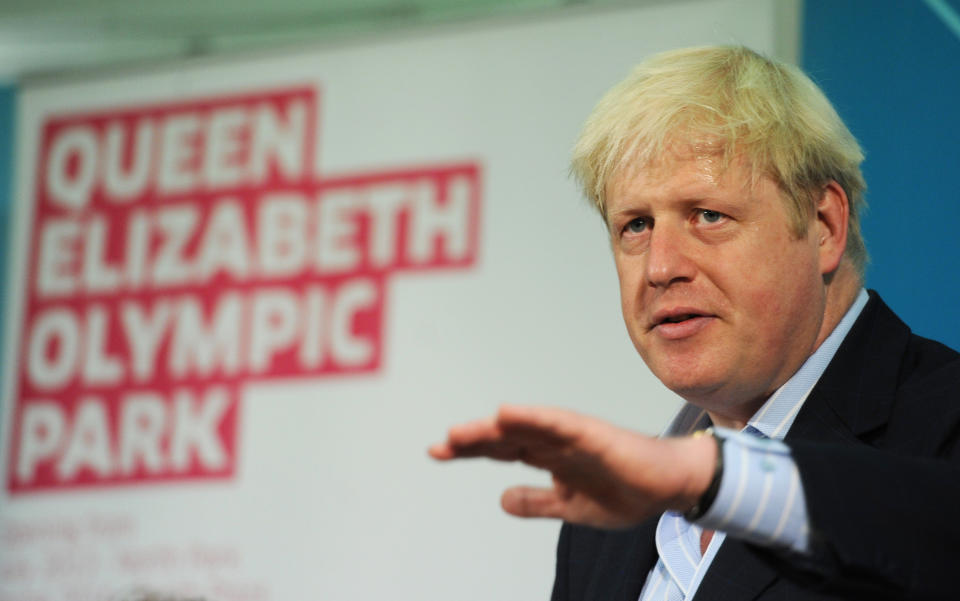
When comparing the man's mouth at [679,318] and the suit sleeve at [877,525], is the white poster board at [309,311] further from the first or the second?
the suit sleeve at [877,525]

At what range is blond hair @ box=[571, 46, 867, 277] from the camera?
1.65 m

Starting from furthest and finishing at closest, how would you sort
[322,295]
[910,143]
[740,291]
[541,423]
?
A: [322,295] < [910,143] < [740,291] < [541,423]

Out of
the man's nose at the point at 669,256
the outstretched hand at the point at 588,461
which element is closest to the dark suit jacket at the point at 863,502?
the outstretched hand at the point at 588,461

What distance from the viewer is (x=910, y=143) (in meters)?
2.66

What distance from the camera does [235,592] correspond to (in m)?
3.78

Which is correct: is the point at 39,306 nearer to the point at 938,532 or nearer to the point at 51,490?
the point at 51,490

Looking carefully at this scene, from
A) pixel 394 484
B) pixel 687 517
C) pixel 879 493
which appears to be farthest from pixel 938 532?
pixel 394 484

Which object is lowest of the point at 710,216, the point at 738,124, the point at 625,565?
the point at 625,565

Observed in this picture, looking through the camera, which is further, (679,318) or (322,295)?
(322,295)

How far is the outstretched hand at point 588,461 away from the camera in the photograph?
37.5 inches

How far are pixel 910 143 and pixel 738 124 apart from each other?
3.90 feet

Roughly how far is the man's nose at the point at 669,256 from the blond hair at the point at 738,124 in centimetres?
10

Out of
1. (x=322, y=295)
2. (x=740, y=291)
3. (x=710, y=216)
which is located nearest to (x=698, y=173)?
(x=710, y=216)

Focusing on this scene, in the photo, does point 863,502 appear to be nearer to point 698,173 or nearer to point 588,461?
point 588,461
